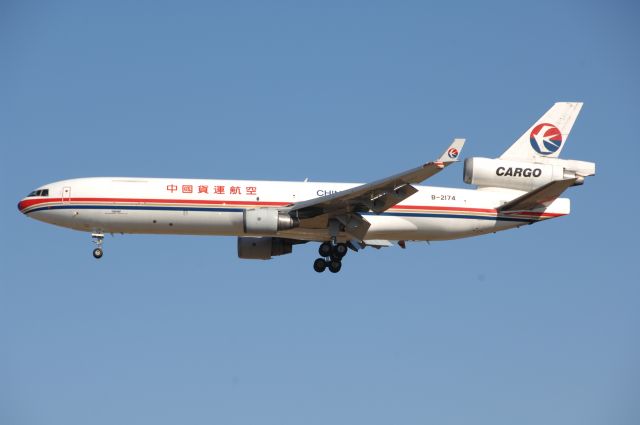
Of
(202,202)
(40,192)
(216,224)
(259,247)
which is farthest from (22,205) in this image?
(259,247)

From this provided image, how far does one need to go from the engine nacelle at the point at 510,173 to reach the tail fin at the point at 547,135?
74 cm

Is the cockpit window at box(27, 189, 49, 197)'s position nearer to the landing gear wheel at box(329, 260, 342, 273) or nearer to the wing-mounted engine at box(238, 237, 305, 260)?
the wing-mounted engine at box(238, 237, 305, 260)

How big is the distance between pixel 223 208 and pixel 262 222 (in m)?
2.77

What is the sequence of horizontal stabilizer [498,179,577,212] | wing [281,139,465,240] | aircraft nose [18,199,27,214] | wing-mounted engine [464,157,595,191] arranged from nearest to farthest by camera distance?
wing [281,139,465,240], horizontal stabilizer [498,179,577,212], wing-mounted engine [464,157,595,191], aircraft nose [18,199,27,214]

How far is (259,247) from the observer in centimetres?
6241

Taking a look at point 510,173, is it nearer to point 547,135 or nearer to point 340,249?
point 547,135

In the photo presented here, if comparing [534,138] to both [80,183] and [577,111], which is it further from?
[80,183]

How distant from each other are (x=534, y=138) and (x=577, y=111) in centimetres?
292

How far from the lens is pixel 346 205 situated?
58.1 meters

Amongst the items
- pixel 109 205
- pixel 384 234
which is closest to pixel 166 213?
pixel 109 205

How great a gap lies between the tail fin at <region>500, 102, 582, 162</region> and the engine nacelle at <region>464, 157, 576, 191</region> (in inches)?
29.1

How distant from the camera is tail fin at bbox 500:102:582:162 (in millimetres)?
61625

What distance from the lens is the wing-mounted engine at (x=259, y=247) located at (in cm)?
6241

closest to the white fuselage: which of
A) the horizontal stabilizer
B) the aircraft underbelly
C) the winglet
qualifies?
the aircraft underbelly
